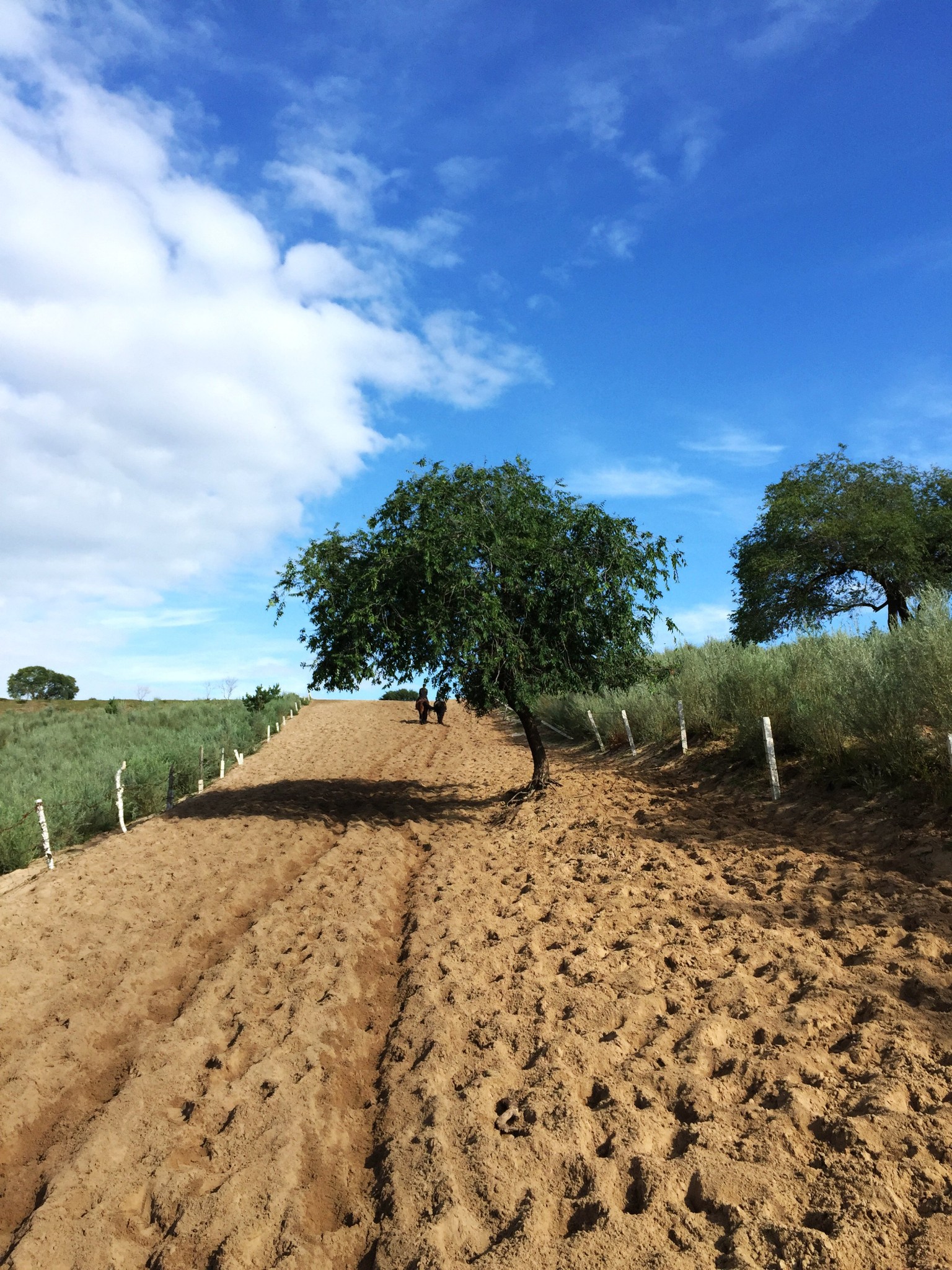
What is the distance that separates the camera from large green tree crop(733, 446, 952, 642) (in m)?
28.3

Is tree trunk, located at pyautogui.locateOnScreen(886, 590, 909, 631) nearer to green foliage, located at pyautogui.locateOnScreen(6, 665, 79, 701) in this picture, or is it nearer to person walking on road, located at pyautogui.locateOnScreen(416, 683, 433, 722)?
person walking on road, located at pyautogui.locateOnScreen(416, 683, 433, 722)

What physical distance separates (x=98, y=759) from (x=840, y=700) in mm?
20631

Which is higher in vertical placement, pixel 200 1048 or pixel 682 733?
pixel 682 733

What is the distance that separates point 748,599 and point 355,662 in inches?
882

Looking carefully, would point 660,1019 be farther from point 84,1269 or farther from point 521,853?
point 521,853

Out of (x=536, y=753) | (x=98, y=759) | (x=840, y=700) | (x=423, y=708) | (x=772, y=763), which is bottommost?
(x=772, y=763)

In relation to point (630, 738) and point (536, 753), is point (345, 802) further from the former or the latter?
point (630, 738)

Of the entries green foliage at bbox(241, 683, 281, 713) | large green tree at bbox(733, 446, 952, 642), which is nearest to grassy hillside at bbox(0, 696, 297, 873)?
green foliage at bbox(241, 683, 281, 713)

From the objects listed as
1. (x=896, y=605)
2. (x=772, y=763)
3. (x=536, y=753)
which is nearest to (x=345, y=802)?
(x=536, y=753)

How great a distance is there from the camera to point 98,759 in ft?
76.2

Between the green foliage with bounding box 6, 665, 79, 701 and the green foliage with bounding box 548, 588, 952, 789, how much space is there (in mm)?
75699

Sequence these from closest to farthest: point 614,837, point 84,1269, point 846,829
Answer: point 84,1269 < point 846,829 < point 614,837

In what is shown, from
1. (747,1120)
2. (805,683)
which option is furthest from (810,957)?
(805,683)

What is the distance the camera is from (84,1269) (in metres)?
3.89
